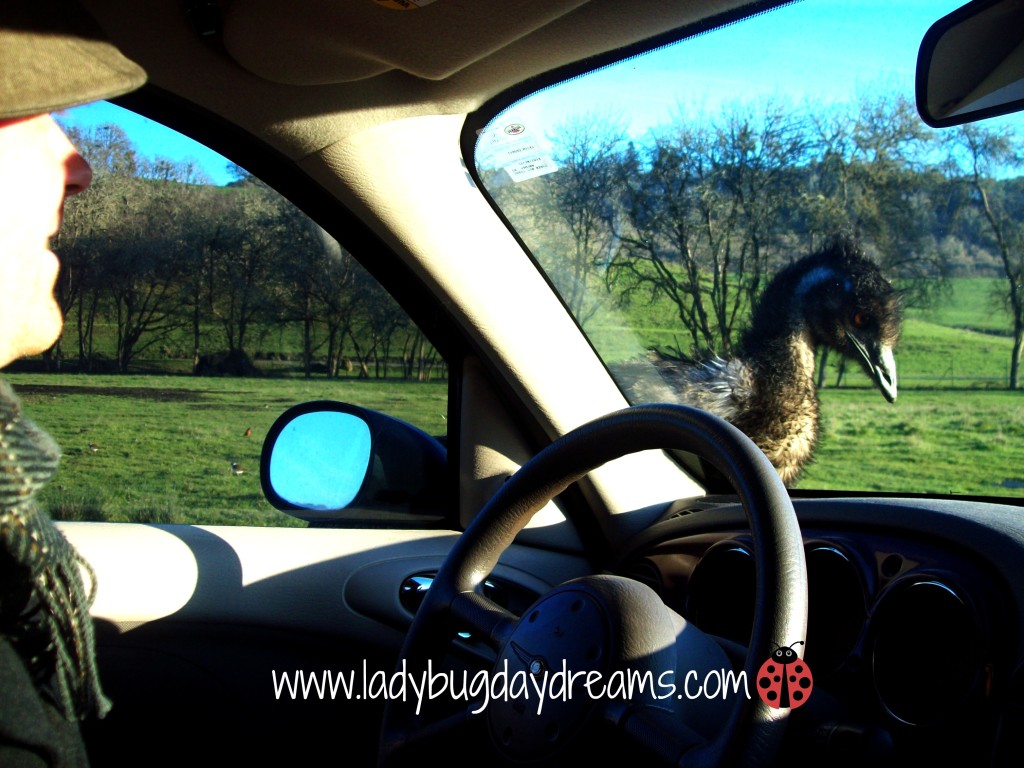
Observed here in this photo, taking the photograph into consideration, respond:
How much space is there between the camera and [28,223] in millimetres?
1244

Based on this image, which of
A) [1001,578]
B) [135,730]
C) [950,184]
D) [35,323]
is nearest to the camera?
[35,323]

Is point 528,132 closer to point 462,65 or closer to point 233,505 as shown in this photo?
point 462,65

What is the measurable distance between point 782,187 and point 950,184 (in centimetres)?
45

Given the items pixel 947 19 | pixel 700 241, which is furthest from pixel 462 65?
pixel 947 19

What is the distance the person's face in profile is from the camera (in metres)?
1.21

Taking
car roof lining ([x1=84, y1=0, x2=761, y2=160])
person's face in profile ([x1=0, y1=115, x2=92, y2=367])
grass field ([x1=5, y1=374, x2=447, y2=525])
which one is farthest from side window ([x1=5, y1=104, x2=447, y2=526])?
person's face in profile ([x1=0, y1=115, x2=92, y2=367])

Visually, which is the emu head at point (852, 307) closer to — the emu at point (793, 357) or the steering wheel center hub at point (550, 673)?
the emu at point (793, 357)

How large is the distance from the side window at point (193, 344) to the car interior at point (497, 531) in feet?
0.24

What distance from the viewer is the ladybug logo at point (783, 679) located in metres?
1.38

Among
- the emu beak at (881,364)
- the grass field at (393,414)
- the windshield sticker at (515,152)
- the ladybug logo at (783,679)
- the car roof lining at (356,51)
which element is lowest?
the ladybug logo at (783,679)

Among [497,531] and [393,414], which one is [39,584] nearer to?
[497,531]

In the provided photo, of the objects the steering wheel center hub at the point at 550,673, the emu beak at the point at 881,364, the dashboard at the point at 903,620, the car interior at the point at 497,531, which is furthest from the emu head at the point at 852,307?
the steering wheel center hub at the point at 550,673

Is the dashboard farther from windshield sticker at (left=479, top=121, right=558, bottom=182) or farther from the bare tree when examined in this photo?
windshield sticker at (left=479, top=121, right=558, bottom=182)

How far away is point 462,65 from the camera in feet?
7.61
